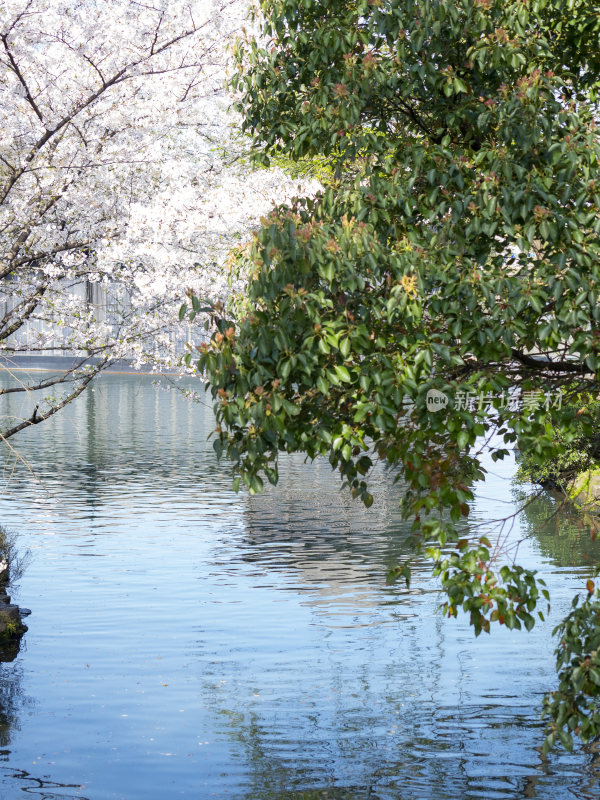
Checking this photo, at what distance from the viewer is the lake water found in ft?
35.2

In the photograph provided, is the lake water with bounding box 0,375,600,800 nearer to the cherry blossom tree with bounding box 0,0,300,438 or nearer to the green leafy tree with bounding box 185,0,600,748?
the green leafy tree with bounding box 185,0,600,748

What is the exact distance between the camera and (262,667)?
14.3 metres

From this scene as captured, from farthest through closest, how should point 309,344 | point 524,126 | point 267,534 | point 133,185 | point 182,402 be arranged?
point 182,402 → point 267,534 → point 133,185 → point 524,126 → point 309,344

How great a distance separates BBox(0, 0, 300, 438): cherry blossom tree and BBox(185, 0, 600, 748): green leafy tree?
21.0ft

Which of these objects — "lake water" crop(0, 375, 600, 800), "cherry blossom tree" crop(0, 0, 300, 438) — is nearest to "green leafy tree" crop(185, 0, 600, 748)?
"lake water" crop(0, 375, 600, 800)

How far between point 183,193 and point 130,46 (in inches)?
81.1

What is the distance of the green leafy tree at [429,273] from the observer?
692cm

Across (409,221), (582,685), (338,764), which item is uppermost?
(409,221)

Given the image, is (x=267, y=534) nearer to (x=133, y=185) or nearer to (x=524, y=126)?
(x=133, y=185)

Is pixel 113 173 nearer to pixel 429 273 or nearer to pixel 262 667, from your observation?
pixel 262 667

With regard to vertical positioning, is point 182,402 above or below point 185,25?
below

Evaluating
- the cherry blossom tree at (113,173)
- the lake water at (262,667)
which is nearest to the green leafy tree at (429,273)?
the lake water at (262,667)

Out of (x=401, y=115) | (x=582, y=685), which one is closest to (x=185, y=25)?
(x=401, y=115)

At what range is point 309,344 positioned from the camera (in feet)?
22.2
